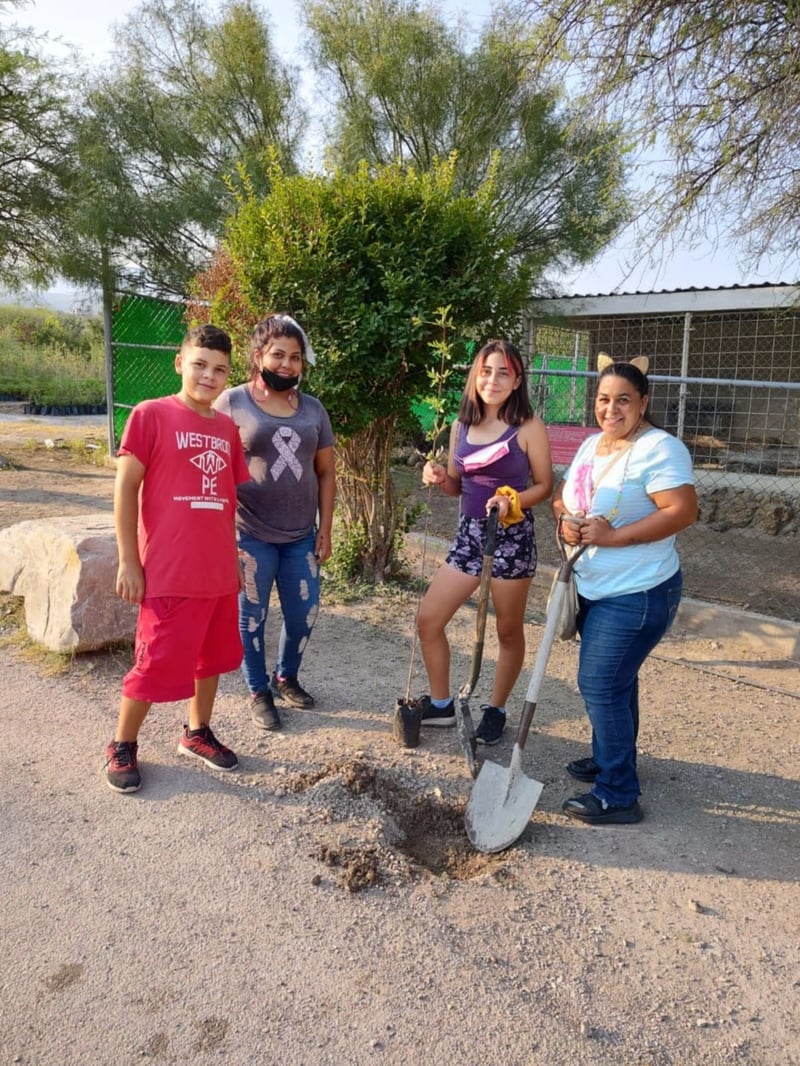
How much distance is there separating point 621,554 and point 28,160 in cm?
1056

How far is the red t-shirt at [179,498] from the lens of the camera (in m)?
2.96

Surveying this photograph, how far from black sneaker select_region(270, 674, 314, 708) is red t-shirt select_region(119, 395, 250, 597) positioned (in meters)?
1.06

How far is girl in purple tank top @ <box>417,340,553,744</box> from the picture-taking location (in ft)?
10.9

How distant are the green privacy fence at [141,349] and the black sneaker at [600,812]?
972cm

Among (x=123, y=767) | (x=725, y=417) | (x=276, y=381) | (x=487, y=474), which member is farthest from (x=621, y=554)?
(x=725, y=417)

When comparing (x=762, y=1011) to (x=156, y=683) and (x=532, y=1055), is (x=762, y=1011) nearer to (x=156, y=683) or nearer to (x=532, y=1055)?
(x=532, y=1055)

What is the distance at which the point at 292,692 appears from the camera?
158 inches

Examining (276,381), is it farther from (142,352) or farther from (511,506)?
(142,352)

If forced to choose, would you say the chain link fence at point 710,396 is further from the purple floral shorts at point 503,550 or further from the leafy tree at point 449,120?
the purple floral shorts at point 503,550

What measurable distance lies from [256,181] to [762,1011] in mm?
12360

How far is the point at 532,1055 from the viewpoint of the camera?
6.53 ft

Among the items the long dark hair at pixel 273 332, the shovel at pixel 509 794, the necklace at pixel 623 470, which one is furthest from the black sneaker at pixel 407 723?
the long dark hair at pixel 273 332

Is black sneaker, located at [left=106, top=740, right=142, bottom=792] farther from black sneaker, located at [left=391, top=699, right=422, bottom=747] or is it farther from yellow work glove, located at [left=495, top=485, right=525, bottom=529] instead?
yellow work glove, located at [left=495, top=485, right=525, bottom=529]

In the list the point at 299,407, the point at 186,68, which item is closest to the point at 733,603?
the point at 299,407
